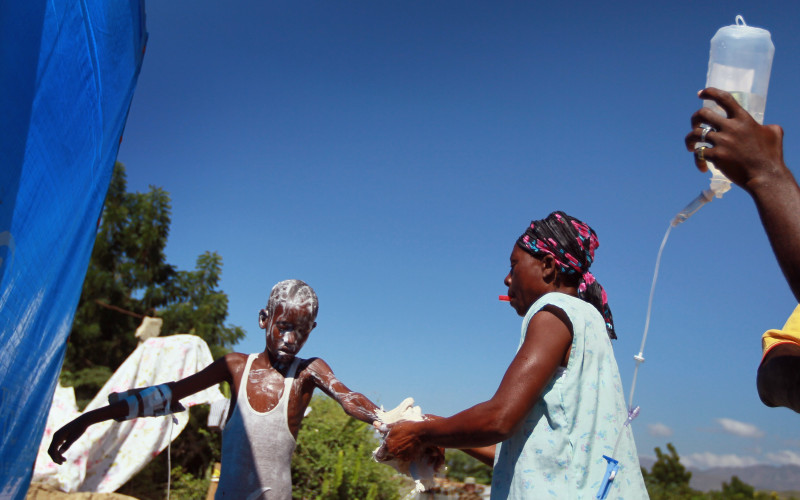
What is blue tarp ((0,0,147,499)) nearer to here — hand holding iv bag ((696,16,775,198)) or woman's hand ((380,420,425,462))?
woman's hand ((380,420,425,462))

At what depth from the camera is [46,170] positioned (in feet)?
6.14

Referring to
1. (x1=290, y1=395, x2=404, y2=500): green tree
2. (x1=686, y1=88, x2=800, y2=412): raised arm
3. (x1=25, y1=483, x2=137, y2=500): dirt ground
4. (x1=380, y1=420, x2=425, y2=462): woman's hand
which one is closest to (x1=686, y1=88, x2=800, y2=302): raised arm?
(x1=686, y1=88, x2=800, y2=412): raised arm

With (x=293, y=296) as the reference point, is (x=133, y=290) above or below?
above

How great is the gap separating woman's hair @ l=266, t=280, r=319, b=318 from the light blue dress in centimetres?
158

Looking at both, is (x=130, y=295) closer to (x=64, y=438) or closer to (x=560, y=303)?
(x=64, y=438)

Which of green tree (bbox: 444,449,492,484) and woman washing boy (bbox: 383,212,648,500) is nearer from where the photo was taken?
woman washing boy (bbox: 383,212,648,500)

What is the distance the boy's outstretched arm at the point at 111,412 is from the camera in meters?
2.87

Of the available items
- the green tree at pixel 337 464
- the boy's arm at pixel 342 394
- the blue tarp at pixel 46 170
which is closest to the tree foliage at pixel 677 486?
the green tree at pixel 337 464

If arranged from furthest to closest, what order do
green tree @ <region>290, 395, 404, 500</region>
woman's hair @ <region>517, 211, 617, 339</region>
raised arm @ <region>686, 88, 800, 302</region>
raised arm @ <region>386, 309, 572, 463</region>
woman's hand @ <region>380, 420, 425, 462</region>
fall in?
green tree @ <region>290, 395, 404, 500</region> → woman's hair @ <region>517, 211, 617, 339</region> → woman's hand @ <region>380, 420, 425, 462</region> → raised arm @ <region>386, 309, 572, 463</region> → raised arm @ <region>686, 88, 800, 302</region>

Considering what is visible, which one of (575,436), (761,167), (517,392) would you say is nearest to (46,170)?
(517,392)

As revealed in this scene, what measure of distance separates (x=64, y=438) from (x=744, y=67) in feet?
10.1

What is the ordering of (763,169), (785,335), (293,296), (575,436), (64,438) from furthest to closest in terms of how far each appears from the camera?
1. (293,296)
2. (64,438)
3. (575,436)
4. (785,335)
5. (763,169)

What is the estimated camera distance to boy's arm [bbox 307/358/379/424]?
2.98m

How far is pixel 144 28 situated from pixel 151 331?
501 cm
